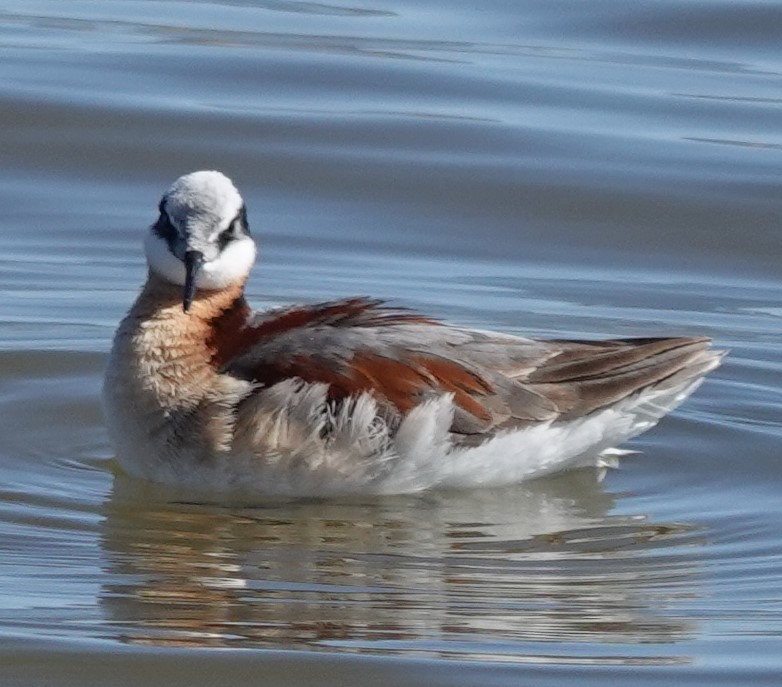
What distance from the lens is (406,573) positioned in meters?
8.62

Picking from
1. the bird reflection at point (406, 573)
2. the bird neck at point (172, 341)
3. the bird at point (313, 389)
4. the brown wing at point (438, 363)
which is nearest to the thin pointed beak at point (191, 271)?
the bird at point (313, 389)

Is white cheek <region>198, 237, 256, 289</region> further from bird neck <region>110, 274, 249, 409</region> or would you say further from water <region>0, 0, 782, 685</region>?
water <region>0, 0, 782, 685</region>

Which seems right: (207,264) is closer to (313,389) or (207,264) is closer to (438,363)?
(313,389)

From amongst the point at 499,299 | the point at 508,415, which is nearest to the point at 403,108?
the point at 499,299

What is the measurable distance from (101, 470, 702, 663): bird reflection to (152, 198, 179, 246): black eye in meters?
1.19

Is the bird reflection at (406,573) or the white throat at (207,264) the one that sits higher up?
the white throat at (207,264)

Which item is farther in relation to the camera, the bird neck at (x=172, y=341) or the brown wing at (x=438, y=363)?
the bird neck at (x=172, y=341)

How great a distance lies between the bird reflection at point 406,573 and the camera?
25.4 ft

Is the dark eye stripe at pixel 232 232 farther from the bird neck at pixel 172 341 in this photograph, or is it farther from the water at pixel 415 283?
→ the water at pixel 415 283

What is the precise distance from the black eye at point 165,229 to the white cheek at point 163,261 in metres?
0.02

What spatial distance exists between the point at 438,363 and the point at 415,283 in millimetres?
3463

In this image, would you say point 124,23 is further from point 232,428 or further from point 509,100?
point 232,428

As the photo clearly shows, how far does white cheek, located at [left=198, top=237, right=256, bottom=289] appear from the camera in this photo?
969cm

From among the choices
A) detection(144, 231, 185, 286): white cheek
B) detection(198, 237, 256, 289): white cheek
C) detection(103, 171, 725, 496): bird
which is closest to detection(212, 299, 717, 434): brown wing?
detection(103, 171, 725, 496): bird
